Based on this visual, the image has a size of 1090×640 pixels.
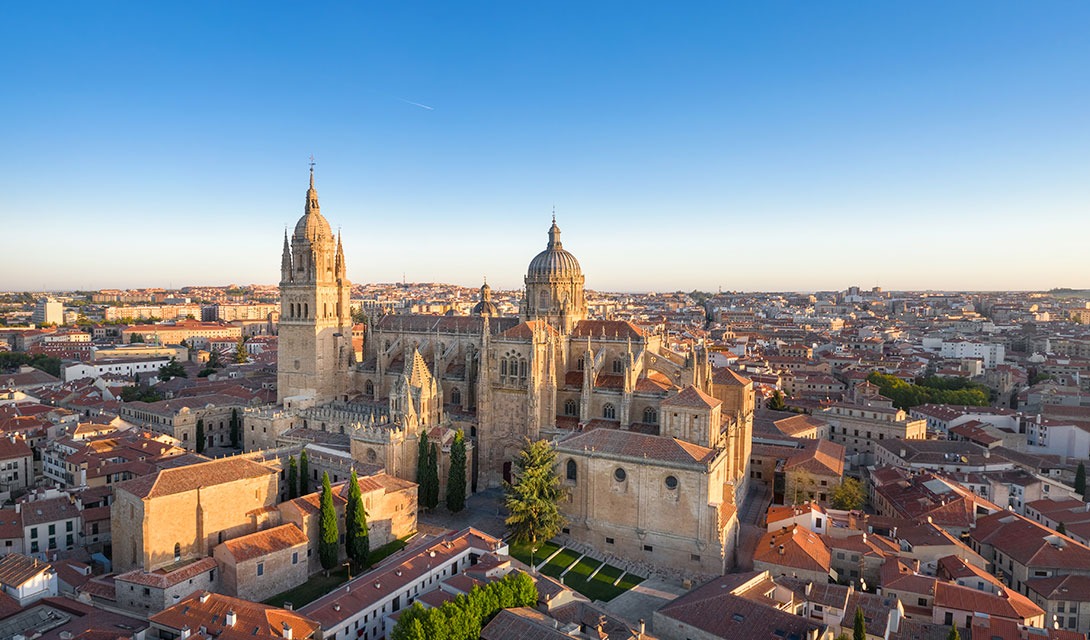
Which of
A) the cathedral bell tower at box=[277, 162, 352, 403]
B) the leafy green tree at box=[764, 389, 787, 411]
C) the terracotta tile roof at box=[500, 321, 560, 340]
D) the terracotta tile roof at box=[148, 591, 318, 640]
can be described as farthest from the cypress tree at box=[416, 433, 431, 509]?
the leafy green tree at box=[764, 389, 787, 411]

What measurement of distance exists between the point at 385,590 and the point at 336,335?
29876 millimetres

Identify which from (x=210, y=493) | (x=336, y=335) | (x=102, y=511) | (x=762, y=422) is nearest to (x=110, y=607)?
(x=210, y=493)

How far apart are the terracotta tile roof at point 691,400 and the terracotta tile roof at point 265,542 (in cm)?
2107

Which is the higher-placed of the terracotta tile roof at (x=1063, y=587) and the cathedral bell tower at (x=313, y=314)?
the cathedral bell tower at (x=313, y=314)

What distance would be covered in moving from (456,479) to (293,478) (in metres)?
10.5

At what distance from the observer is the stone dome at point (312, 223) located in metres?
51.9

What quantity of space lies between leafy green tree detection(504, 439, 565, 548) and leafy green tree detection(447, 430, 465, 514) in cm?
413

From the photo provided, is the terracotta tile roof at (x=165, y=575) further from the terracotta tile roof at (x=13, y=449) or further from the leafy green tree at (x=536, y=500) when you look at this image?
the terracotta tile roof at (x=13, y=449)

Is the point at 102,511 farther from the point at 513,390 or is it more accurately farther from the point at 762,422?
the point at 762,422

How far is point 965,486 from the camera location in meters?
44.2

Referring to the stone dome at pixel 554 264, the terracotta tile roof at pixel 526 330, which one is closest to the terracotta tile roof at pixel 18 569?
the terracotta tile roof at pixel 526 330

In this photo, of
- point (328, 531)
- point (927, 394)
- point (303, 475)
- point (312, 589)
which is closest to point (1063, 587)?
point (328, 531)

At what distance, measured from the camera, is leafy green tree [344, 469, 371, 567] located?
32906mm

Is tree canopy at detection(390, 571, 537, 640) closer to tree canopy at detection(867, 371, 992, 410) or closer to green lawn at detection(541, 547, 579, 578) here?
green lawn at detection(541, 547, 579, 578)
